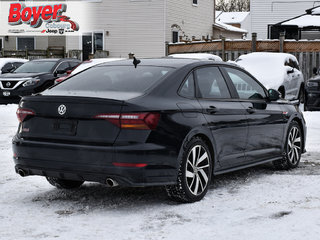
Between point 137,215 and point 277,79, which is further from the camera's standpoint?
point 277,79

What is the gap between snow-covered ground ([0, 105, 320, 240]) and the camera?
510cm

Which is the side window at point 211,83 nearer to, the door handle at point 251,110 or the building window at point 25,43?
the door handle at point 251,110

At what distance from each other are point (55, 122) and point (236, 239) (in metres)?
2.15

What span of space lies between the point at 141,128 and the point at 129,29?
2973cm

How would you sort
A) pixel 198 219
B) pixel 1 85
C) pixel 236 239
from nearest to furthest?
pixel 236 239
pixel 198 219
pixel 1 85

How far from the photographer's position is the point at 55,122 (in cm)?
596

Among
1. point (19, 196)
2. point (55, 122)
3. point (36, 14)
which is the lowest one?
point (19, 196)

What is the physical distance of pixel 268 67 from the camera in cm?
1853

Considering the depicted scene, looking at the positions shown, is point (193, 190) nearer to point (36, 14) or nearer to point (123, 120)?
point (123, 120)

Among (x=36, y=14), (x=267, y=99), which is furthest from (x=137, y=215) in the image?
(x=36, y=14)

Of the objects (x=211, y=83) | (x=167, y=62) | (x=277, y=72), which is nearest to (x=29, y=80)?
(x=277, y=72)

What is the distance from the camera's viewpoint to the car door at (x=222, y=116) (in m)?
6.57

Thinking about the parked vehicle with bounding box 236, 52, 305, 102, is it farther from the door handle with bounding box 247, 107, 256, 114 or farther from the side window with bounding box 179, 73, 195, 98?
the side window with bounding box 179, 73, 195, 98

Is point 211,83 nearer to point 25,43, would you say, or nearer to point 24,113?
point 24,113
